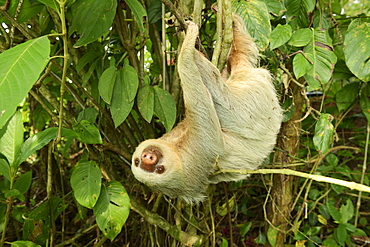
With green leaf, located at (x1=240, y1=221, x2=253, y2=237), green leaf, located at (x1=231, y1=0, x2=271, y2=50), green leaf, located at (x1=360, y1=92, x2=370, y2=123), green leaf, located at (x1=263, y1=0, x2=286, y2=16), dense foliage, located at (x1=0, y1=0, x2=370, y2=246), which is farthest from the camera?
green leaf, located at (x1=240, y1=221, x2=253, y2=237)

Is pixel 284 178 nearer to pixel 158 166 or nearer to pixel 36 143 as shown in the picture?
pixel 158 166

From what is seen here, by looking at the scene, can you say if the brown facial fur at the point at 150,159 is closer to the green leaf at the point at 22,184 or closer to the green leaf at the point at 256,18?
the green leaf at the point at 22,184

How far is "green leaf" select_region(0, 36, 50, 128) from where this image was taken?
1.55 m

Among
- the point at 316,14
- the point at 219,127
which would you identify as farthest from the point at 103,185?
the point at 316,14

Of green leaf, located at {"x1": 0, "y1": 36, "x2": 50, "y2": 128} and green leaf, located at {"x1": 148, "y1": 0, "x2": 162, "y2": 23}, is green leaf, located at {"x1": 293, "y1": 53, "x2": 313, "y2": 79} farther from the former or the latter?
green leaf, located at {"x1": 0, "y1": 36, "x2": 50, "y2": 128}

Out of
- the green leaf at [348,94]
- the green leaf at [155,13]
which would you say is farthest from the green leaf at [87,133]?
the green leaf at [348,94]

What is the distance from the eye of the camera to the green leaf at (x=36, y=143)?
2609 mm

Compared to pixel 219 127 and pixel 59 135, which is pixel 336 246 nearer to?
pixel 219 127

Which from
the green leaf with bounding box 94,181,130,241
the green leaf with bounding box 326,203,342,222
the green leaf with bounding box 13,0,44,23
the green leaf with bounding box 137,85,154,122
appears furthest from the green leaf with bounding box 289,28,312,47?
the green leaf with bounding box 326,203,342,222

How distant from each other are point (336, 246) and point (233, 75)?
8.84 ft

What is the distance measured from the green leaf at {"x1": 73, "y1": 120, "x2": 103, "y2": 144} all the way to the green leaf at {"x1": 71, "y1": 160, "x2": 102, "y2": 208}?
1.14ft

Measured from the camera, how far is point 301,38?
10.5ft

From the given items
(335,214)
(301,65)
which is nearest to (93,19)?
(301,65)

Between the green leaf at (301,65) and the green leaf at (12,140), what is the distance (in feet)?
8.19
